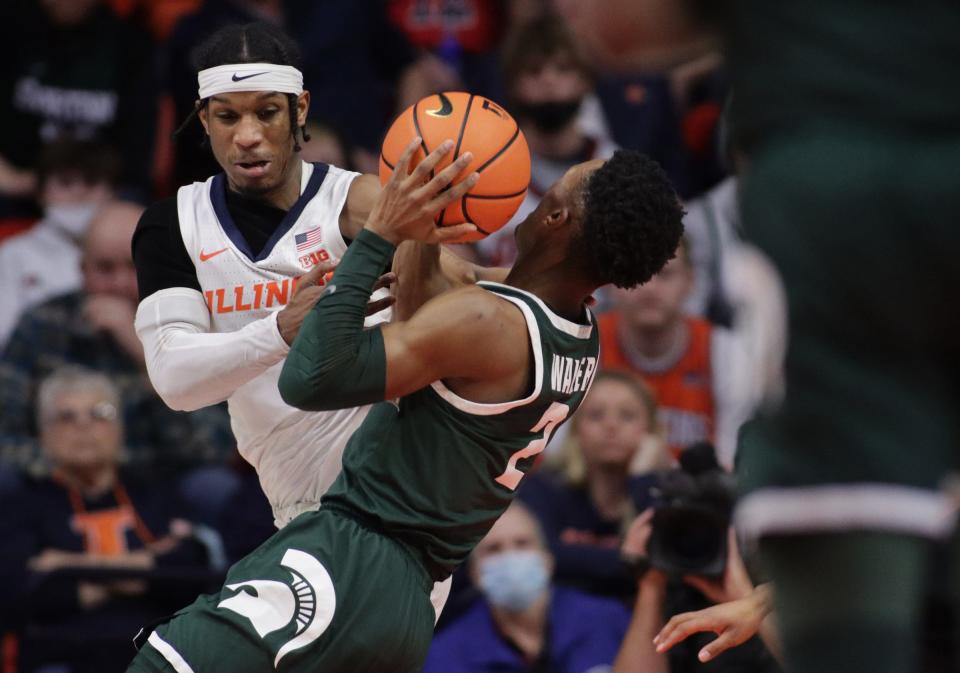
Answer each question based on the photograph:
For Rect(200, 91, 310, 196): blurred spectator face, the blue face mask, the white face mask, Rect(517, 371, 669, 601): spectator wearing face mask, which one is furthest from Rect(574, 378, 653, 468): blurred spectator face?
the white face mask

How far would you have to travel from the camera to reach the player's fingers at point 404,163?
3844 millimetres

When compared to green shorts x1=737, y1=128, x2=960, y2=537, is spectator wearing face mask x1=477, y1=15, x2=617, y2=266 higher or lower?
lower

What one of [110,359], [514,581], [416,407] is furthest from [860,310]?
[110,359]

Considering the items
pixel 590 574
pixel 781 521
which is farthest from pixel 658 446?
pixel 781 521

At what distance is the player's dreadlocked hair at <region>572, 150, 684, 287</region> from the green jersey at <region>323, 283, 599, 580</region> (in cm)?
20

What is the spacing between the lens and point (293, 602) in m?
3.89

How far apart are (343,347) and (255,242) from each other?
2.82 ft

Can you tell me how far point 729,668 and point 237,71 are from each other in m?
2.46

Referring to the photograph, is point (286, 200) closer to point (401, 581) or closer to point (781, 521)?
point (401, 581)

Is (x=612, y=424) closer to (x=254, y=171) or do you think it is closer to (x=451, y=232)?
(x=254, y=171)

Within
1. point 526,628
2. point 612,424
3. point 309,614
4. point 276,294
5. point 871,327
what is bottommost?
point 526,628

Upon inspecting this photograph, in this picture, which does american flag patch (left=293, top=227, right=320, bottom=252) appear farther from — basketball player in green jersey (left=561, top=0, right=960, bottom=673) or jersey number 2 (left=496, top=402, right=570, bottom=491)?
basketball player in green jersey (left=561, top=0, right=960, bottom=673)

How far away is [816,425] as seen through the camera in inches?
80.4

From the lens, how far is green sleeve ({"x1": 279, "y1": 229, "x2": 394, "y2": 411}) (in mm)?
3732
